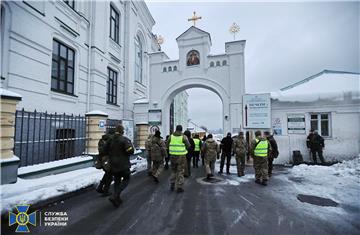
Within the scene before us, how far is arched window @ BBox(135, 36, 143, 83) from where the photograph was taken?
17.3m

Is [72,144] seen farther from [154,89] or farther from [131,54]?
[131,54]

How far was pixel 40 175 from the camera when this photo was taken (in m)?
5.46

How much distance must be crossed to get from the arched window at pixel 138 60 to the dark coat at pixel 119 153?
13.9m

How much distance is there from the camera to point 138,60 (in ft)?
58.9

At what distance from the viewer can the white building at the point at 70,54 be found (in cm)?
678

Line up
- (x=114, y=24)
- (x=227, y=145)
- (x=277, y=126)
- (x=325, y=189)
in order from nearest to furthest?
(x=325, y=189) → (x=227, y=145) → (x=277, y=126) → (x=114, y=24)

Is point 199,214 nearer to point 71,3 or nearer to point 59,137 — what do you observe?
point 59,137

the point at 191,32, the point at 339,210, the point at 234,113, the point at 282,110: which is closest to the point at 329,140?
the point at 282,110

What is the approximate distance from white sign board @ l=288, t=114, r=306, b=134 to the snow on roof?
3.06 feet

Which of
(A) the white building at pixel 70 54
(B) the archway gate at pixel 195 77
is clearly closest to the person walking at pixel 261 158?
(B) the archway gate at pixel 195 77

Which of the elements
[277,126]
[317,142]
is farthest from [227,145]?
[317,142]

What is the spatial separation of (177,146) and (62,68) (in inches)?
301

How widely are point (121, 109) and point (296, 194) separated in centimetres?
1228

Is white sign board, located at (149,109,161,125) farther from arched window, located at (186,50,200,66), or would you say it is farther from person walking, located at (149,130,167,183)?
person walking, located at (149,130,167,183)
